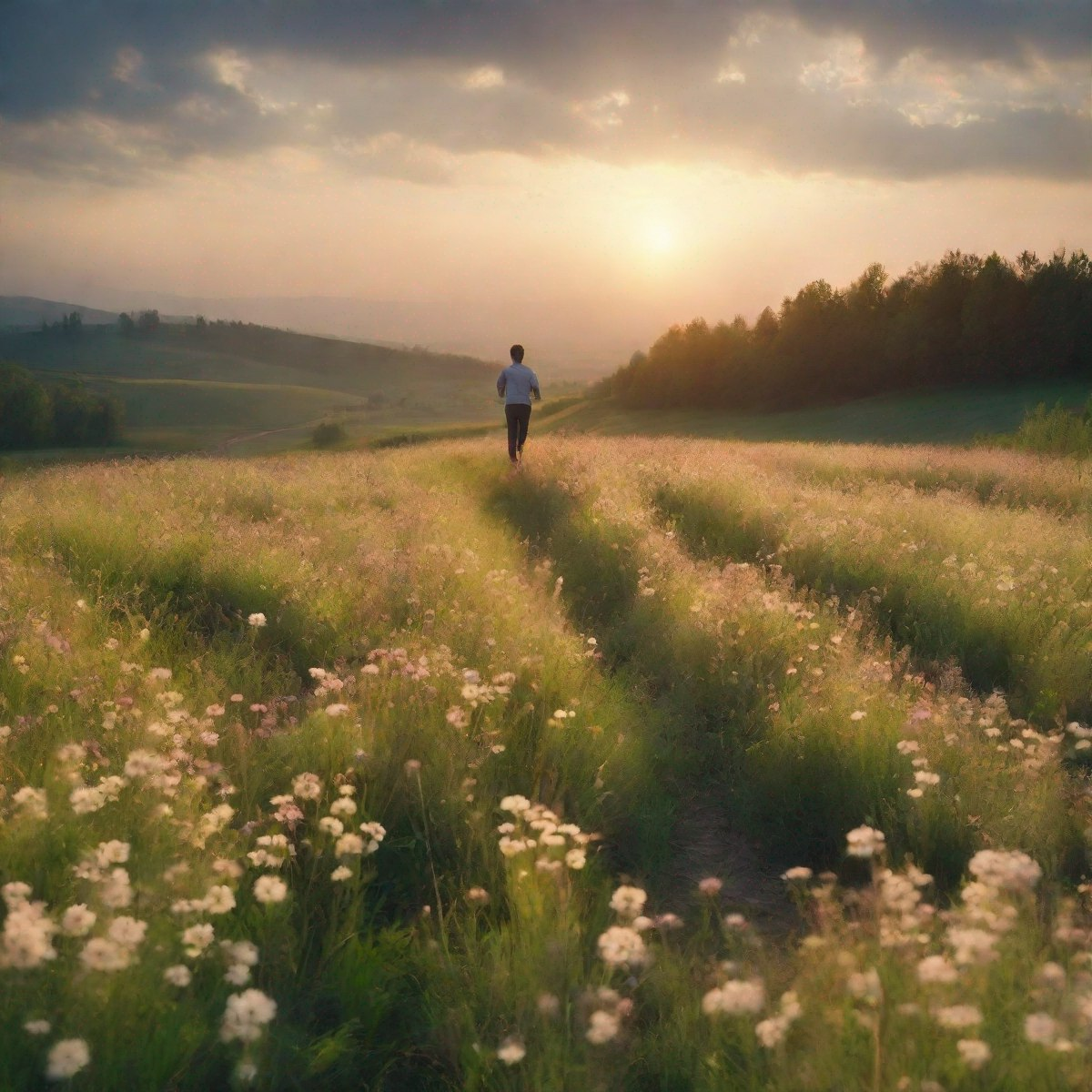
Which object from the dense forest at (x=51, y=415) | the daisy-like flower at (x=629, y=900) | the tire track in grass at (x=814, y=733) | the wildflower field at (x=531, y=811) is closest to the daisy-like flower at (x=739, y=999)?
the wildflower field at (x=531, y=811)

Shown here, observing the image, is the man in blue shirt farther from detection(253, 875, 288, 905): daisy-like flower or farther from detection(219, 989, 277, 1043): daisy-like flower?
detection(219, 989, 277, 1043): daisy-like flower

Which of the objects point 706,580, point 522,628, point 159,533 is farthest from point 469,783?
point 159,533

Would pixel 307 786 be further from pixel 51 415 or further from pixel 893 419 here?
pixel 51 415

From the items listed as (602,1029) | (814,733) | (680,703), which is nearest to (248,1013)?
(602,1029)

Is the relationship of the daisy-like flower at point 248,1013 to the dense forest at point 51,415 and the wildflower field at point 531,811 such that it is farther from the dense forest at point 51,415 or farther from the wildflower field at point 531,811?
the dense forest at point 51,415

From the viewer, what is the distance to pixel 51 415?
258 feet

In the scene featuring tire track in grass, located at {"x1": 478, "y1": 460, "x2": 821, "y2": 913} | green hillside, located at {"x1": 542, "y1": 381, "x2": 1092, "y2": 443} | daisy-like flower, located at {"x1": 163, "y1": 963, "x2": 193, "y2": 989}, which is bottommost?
tire track in grass, located at {"x1": 478, "y1": 460, "x2": 821, "y2": 913}

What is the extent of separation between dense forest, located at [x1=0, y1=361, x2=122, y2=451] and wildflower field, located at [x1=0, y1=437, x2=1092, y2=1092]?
76.3 meters

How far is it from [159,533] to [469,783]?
5009 millimetres

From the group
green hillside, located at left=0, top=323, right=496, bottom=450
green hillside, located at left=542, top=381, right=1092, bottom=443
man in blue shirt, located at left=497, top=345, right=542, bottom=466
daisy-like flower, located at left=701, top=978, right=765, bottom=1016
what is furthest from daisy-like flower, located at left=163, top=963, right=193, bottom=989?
green hillside, located at left=0, top=323, right=496, bottom=450

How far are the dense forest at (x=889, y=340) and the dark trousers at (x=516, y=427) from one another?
1607 inches

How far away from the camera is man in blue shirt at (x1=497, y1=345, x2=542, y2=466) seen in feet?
56.5

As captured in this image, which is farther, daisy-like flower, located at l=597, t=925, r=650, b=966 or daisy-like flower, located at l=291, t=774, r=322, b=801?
daisy-like flower, located at l=291, t=774, r=322, b=801

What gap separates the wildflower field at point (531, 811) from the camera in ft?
8.00
